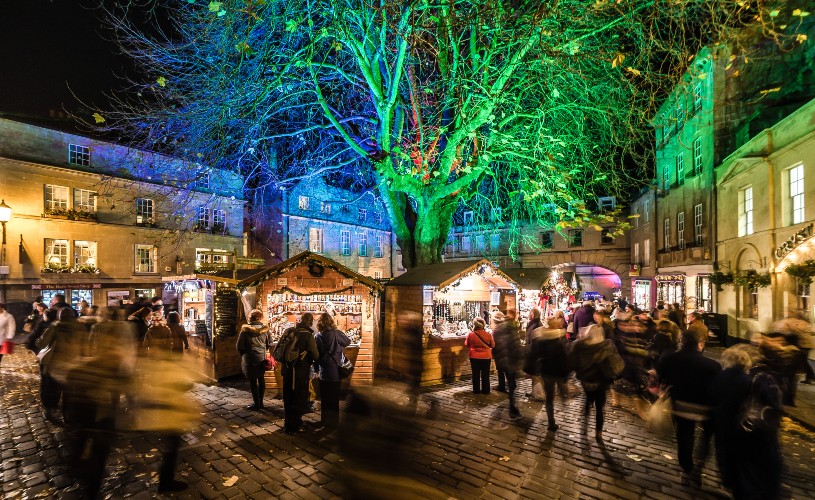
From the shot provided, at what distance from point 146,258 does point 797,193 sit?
30274 mm

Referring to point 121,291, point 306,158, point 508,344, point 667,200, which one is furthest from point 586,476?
point 121,291

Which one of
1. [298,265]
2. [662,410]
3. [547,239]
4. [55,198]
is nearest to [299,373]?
[298,265]

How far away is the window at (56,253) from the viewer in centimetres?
2097

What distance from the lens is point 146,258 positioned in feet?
80.4

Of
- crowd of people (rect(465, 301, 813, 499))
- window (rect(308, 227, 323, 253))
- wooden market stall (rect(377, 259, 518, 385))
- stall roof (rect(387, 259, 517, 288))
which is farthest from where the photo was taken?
window (rect(308, 227, 323, 253))

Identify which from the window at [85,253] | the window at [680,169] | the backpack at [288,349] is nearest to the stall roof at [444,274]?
the backpack at [288,349]

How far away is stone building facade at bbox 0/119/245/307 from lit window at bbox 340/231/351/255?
38.6 ft

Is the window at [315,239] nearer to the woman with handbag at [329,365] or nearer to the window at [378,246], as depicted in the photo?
the window at [378,246]

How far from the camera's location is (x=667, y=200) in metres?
23.1

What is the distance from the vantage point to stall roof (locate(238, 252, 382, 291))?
921cm

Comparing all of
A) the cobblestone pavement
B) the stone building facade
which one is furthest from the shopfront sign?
the stone building facade

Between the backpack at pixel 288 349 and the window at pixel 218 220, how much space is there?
2383 centimetres

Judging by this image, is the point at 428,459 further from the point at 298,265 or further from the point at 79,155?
the point at 79,155

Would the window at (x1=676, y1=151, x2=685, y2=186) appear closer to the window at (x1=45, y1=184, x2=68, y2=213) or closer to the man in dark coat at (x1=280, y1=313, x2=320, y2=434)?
the man in dark coat at (x1=280, y1=313, x2=320, y2=434)
